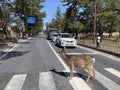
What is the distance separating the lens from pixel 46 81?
1025 cm

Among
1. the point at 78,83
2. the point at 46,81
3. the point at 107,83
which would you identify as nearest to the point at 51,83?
the point at 46,81

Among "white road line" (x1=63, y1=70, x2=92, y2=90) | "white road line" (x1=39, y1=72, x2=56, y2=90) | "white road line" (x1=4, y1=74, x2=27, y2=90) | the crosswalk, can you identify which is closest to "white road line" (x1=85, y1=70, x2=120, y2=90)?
the crosswalk

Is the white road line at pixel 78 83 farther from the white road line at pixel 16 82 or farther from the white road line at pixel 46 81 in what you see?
the white road line at pixel 16 82

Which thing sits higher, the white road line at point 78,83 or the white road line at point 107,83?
the white road line at point 78,83

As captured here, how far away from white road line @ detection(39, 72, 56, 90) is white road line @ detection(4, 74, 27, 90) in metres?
0.66

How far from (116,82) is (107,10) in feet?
151

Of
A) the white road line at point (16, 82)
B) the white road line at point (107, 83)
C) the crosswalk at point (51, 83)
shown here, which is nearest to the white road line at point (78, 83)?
the crosswalk at point (51, 83)

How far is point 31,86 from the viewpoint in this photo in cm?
938

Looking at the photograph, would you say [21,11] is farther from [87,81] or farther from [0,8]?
[87,81]

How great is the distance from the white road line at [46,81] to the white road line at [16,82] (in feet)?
2.17

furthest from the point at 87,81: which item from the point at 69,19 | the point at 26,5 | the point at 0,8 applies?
the point at 26,5

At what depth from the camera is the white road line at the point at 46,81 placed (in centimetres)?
917

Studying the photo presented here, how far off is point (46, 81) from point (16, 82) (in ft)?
3.45

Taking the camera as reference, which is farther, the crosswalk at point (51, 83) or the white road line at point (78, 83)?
the crosswalk at point (51, 83)
